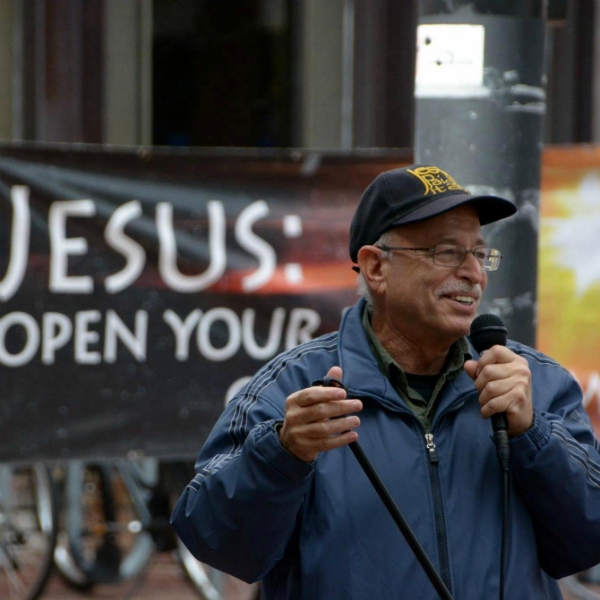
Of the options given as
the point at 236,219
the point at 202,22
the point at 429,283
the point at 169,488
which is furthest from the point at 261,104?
the point at 429,283

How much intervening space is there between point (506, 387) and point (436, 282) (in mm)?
386

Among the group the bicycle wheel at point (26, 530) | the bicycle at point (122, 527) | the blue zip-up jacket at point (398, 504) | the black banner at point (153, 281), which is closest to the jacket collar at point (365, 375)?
the blue zip-up jacket at point (398, 504)

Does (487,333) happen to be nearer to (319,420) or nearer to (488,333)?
(488,333)

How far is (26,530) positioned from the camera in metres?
7.62

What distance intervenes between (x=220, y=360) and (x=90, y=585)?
8.19 feet

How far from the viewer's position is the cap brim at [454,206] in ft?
9.44

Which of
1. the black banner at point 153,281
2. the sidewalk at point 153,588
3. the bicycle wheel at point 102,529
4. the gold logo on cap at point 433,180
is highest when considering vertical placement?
the gold logo on cap at point 433,180

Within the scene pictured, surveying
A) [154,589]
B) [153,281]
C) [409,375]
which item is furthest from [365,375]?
[154,589]

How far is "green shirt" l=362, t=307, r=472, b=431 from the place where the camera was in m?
2.88

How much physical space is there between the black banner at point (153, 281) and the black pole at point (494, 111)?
2.42m

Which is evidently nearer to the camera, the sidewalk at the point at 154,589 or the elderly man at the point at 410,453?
the elderly man at the point at 410,453

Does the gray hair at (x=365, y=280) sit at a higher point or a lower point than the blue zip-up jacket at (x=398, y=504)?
higher

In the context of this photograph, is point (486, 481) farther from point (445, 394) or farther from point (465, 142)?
point (465, 142)

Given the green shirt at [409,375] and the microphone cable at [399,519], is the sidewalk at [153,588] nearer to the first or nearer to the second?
the green shirt at [409,375]
